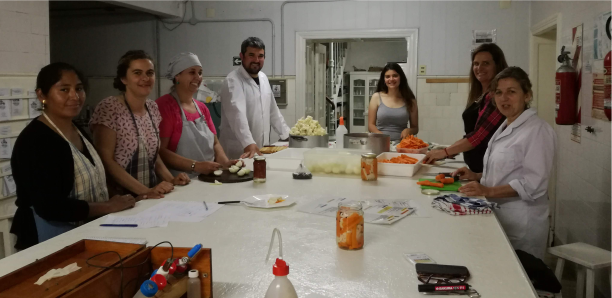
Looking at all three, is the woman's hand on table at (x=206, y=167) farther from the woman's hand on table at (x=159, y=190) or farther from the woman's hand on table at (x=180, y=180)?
the woman's hand on table at (x=159, y=190)

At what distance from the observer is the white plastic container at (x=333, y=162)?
117 inches

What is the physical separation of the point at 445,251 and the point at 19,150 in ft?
5.66

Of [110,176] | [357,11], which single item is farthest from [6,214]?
[357,11]

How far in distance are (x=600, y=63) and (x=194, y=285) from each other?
299cm

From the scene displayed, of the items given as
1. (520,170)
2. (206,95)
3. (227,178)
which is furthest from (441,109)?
(227,178)

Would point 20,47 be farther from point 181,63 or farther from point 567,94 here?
point 567,94

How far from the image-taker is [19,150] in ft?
6.75

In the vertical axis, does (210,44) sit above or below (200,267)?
above

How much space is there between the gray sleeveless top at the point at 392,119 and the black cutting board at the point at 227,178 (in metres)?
2.28

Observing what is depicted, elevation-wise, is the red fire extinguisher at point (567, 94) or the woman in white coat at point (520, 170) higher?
the red fire extinguisher at point (567, 94)

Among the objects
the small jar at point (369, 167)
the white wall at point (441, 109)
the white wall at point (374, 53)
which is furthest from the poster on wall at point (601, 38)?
the white wall at point (374, 53)

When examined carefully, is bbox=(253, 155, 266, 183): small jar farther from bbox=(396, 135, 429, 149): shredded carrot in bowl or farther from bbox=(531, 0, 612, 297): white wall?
bbox=(531, 0, 612, 297): white wall

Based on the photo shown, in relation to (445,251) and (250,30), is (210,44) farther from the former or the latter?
(445,251)

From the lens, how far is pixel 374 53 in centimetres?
1134
